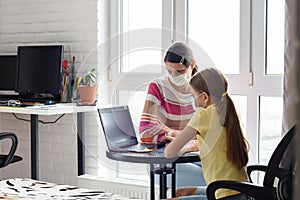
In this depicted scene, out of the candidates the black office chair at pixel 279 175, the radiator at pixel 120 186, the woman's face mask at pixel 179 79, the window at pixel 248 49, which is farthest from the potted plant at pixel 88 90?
the black office chair at pixel 279 175

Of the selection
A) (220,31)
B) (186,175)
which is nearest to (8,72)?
(220,31)

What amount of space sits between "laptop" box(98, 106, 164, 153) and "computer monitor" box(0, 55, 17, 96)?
5.99 feet

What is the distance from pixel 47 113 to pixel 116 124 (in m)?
1.18

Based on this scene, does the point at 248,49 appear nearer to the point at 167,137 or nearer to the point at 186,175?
the point at 186,175

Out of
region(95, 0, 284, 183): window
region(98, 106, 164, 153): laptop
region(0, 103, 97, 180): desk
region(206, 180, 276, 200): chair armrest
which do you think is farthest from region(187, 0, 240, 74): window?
region(206, 180, 276, 200): chair armrest

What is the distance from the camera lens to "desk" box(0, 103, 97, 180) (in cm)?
315

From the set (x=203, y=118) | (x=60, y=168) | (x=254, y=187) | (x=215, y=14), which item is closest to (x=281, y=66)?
(x=215, y=14)

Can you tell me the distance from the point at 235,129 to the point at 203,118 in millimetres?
139

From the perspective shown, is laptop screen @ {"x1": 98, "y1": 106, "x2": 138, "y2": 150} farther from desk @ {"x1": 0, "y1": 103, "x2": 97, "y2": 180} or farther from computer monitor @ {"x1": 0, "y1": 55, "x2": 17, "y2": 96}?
computer monitor @ {"x1": 0, "y1": 55, "x2": 17, "y2": 96}

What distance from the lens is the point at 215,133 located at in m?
2.01

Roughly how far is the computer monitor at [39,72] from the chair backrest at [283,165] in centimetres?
215

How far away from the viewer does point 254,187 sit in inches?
65.9

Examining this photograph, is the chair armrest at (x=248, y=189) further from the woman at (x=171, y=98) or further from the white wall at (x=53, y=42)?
the white wall at (x=53, y=42)

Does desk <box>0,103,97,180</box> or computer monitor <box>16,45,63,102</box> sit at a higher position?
computer monitor <box>16,45,63,102</box>
